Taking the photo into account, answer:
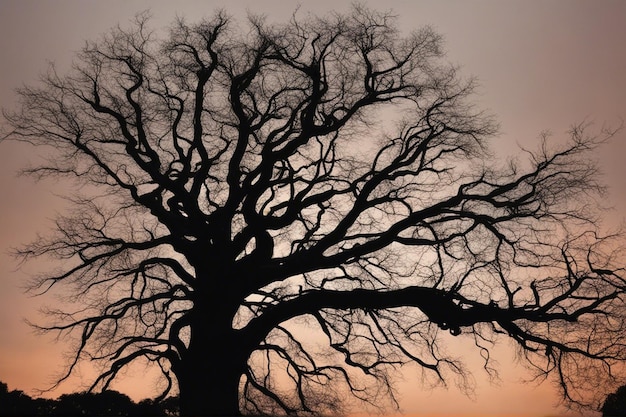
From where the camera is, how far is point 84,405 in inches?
621

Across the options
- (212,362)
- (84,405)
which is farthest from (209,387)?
(84,405)

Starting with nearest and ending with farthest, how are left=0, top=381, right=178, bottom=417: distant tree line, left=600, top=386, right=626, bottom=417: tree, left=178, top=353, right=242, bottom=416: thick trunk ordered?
left=178, top=353, right=242, bottom=416: thick trunk → left=600, top=386, right=626, bottom=417: tree → left=0, top=381, right=178, bottom=417: distant tree line

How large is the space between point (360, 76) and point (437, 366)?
6.52 meters

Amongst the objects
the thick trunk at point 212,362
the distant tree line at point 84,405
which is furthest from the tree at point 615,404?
the distant tree line at point 84,405

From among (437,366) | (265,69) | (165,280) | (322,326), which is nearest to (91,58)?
(265,69)

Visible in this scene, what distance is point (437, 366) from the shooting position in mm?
15211

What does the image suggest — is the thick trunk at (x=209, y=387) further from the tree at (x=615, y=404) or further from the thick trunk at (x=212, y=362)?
the tree at (x=615, y=404)

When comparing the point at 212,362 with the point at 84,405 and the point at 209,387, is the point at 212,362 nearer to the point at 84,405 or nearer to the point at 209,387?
the point at 209,387

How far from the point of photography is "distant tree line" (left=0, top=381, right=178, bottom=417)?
15.8 meters

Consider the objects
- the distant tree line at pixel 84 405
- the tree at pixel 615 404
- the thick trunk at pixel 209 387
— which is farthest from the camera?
the distant tree line at pixel 84 405

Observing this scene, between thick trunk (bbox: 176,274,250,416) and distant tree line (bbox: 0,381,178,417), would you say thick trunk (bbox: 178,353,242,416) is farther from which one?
distant tree line (bbox: 0,381,178,417)

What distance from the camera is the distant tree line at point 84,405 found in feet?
51.7

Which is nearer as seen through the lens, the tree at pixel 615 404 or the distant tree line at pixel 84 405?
the tree at pixel 615 404

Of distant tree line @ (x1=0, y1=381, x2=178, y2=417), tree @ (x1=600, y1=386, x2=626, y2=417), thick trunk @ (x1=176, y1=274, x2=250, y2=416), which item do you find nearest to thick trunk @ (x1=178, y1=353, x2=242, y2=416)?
thick trunk @ (x1=176, y1=274, x2=250, y2=416)
